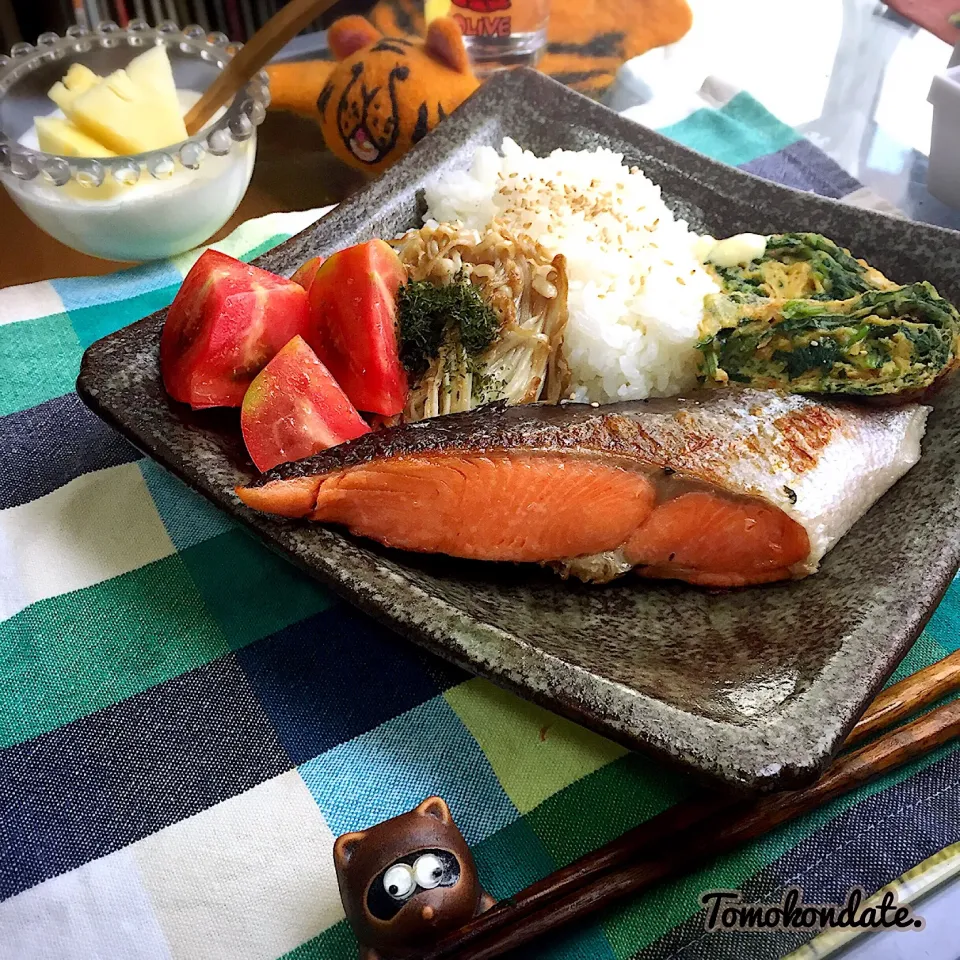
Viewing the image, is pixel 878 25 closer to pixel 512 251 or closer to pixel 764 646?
pixel 512 251

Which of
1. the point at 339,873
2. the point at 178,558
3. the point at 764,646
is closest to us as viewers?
the point at 339,873

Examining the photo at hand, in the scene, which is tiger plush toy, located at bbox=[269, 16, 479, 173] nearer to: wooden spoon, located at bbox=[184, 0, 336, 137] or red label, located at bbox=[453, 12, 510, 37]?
red label, located at bbox=[453, 12, 510, 37]

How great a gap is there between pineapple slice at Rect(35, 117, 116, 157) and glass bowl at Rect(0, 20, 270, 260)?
7 cm

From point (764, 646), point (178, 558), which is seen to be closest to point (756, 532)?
point (764, 646)

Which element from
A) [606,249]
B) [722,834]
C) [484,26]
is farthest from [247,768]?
[484,26]

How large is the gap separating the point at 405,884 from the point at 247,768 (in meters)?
0.45

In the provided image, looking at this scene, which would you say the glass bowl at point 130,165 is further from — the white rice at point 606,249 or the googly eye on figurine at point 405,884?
the googly eye on figurine at point 405,884

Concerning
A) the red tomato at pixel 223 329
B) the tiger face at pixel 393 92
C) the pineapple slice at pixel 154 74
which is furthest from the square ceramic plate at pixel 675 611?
the tiger face at pixel 393 92

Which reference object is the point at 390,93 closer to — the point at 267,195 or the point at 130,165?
the point at 267,195

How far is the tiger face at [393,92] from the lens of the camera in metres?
2.92

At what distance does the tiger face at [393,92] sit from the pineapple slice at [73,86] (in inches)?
29.7

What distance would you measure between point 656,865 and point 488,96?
87.3 inches

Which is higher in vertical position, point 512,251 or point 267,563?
point 512,251

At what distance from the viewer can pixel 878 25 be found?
420 centimetres
